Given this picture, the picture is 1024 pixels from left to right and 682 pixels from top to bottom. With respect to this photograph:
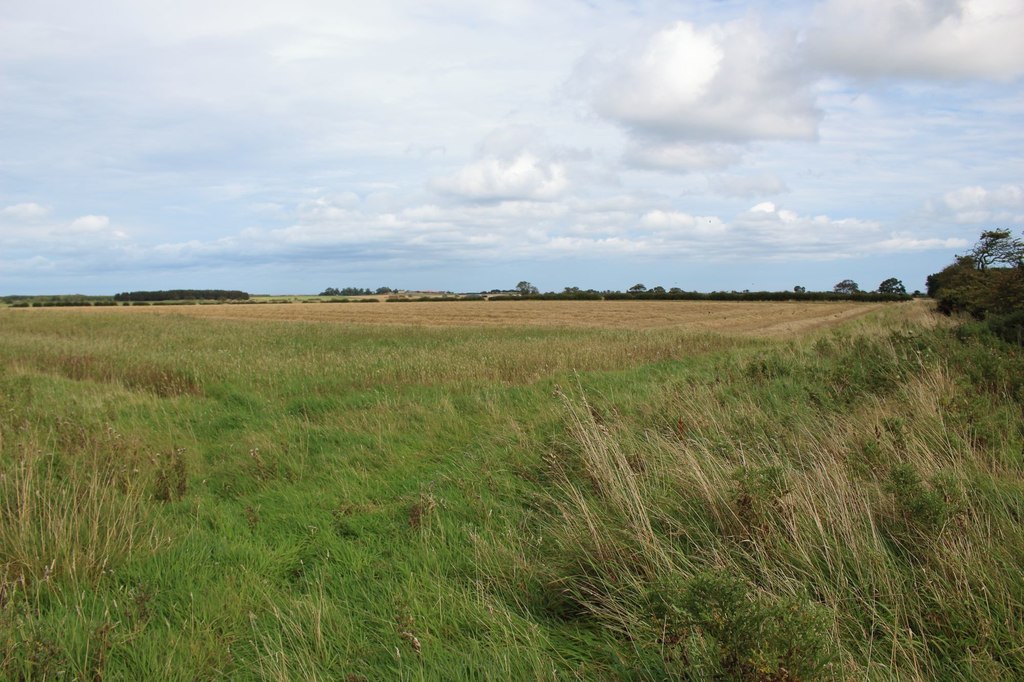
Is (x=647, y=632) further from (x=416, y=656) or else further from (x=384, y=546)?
(x=384, y=546)

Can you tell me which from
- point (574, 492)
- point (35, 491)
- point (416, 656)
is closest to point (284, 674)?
point (416, 656)

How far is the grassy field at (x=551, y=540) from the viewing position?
123 inches

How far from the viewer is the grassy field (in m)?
3.13

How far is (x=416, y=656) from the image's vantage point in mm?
3412

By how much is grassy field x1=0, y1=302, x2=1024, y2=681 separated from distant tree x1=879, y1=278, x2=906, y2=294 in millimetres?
91283

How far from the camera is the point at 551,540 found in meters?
4.67

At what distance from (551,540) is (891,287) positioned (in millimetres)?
103948

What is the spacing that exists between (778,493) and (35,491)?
5.92 m

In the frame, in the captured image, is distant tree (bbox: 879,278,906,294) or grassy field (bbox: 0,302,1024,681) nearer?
grassy field (bbox: 0,302,1024,681)

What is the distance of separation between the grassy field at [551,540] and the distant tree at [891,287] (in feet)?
299

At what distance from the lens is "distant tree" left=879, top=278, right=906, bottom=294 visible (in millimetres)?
87188

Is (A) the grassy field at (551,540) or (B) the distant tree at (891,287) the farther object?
(B) the distant tree at (891,287)

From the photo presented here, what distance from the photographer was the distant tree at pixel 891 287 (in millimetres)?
87188

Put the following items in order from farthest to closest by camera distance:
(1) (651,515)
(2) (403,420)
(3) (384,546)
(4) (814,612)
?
(2) (403,420), (3) (384,546), (1) (651,515), (4) (814,612)
